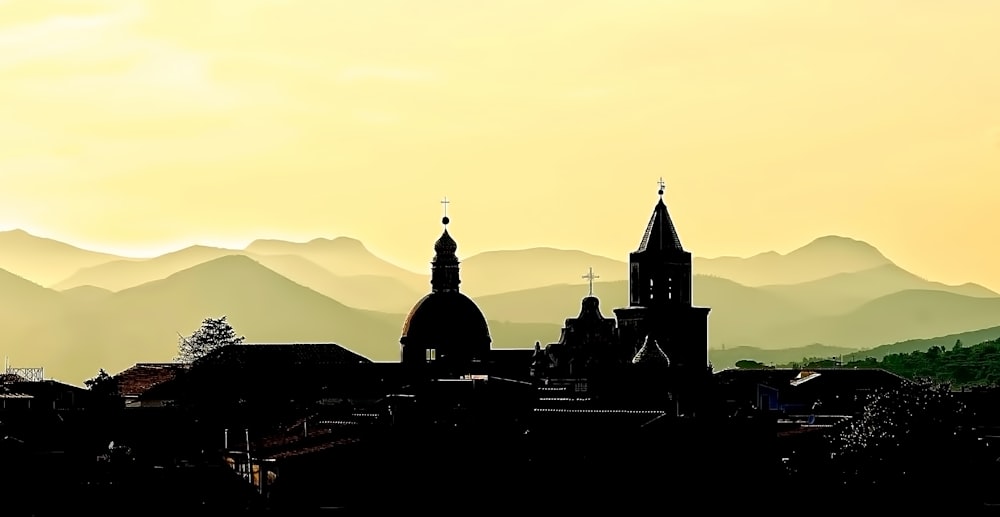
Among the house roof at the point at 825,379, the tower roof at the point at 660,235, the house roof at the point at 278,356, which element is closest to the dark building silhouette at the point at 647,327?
the tower roof at the point at 660,235

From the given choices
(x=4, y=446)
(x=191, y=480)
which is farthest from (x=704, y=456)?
(x=4, y=446)

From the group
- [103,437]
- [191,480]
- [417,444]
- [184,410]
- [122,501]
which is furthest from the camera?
[184,410]

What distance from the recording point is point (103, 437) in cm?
11919

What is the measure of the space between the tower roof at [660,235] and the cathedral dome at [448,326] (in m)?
13.8

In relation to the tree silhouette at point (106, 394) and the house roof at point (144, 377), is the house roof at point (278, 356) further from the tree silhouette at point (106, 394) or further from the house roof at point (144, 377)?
the tree silhouette at point (106, 394)

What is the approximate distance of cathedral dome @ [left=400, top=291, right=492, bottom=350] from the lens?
145 metres

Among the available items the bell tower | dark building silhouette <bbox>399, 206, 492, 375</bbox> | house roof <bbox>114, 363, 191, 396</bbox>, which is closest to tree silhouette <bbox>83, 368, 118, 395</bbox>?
house roof <bbox>114, 363, 191, 396</bbox>

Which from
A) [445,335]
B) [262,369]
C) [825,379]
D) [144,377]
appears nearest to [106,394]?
[262,369]

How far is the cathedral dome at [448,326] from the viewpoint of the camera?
145m

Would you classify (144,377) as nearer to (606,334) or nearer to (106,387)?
(106,387)

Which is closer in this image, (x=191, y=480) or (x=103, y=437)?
(x=191, y=480)

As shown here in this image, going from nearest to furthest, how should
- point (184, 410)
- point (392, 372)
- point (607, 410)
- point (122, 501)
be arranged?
1. point (122, 501)
2. point (607, 410)
3. point (184, 410)
4. point (392, 372)

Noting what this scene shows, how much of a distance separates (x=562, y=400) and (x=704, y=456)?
22.9 m

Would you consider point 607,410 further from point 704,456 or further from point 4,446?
point 4,446
